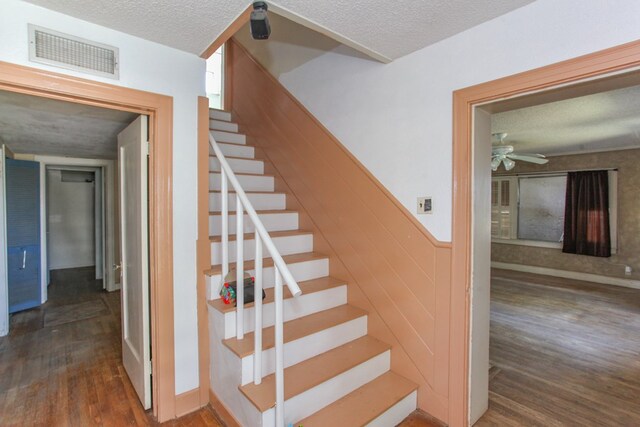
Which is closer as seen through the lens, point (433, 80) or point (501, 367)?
point (433, 80)

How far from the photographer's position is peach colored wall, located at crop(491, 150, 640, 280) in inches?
201

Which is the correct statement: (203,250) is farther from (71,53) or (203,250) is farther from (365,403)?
(365,403)

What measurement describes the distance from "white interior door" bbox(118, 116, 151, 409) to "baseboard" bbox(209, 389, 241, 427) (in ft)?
1.36

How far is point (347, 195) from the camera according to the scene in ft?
8.03

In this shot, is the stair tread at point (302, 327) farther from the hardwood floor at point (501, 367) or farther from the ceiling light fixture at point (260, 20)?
the ceiling light fixture at point (260, 20)

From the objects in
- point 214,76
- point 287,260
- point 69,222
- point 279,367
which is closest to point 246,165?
point 287,260

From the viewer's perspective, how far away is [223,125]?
12.6 ft

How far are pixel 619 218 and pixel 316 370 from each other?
6.34m

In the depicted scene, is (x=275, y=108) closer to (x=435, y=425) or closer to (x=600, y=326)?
(x=435, y=425)

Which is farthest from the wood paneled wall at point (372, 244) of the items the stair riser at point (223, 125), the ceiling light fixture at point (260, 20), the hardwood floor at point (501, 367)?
the ceiling light fixture at point (260, 20)

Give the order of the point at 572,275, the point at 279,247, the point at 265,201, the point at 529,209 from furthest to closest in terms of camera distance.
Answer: the point at 529,209, the point at 572,275, the point at 265,201, the point at 279,247

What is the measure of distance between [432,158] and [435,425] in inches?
65.8

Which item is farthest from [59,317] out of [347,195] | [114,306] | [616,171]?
[616,171]

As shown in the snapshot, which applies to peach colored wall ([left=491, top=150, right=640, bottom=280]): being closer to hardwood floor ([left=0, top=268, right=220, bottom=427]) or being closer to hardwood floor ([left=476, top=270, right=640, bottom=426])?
hardwood floor ([left=476, top=270, right=640, bottom=426])
